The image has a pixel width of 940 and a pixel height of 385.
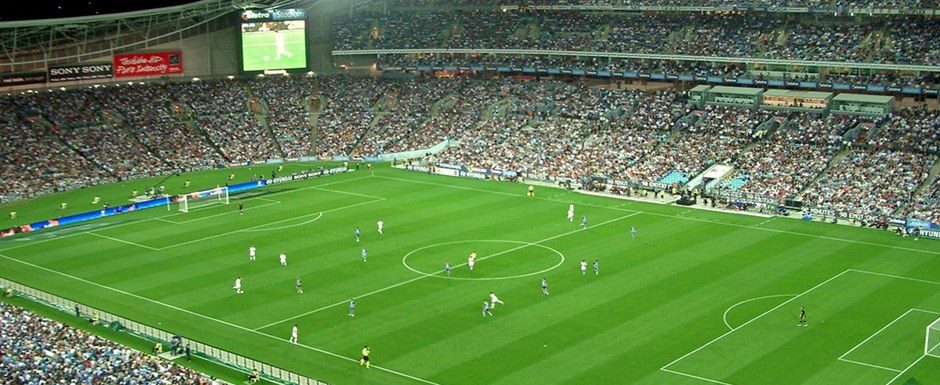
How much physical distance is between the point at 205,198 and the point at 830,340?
→ 157 ft

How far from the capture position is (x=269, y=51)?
328 ft

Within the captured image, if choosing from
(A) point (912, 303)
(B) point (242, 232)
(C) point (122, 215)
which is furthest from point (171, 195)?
(A) point (912, 303)

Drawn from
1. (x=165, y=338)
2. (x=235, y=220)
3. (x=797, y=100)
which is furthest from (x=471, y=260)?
(x=797, y=100)

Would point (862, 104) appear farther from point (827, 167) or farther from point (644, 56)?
point (644, 56)

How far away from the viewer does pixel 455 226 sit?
6969 cm

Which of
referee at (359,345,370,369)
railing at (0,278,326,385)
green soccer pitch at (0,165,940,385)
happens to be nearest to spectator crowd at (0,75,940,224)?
green soccer pitch at (0,165,940,385)

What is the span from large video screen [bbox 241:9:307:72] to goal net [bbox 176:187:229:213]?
75.2 feet

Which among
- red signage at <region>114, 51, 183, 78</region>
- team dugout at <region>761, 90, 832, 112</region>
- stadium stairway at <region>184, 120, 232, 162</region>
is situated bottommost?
stadium stairway at <region>184, 120, 232, 162</region>

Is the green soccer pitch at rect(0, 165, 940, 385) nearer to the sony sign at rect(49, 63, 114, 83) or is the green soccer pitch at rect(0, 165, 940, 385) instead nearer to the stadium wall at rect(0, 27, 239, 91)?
the sony sign at rect(49, 63, 114, 83)

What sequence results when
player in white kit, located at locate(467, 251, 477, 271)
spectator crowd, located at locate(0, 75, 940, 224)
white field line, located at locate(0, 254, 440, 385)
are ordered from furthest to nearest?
spectator crowd, located at locate(0, 75, 940, 224) → player in white kit, located at locate(467, 251, 477, 271) → white field line, located at locate(0, 254, 440, 385)

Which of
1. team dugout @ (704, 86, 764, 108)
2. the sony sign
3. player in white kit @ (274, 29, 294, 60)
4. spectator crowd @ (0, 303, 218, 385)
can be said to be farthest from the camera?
player in white kit @ (274, 29, 294, 60)

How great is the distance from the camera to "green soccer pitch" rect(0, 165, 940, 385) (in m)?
44.5

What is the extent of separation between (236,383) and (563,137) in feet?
177

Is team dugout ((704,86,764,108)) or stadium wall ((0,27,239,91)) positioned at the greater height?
stadium wall ((0,27,239,91))
